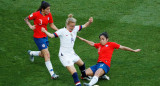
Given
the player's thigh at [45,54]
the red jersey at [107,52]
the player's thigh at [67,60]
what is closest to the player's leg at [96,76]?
the red jersey at [107,52]

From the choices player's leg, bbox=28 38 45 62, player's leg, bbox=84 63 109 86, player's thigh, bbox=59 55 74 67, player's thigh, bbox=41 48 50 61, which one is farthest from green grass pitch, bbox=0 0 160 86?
player's thigh, bbox=59 55 74 67

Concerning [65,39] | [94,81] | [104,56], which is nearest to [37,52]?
[65,39]

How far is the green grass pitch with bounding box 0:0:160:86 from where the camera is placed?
8.97 meters

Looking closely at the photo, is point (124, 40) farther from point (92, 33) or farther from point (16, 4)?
point (16, 4)

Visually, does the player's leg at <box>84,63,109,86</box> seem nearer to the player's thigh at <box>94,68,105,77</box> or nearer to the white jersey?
the player's thigh at <box>94,68,105,77</box>

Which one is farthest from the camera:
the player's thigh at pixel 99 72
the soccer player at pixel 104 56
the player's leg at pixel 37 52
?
the player's leg at pixel 37 52

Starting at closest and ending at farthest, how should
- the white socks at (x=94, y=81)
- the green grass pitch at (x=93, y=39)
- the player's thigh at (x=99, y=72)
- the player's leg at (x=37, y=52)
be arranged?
the white socks at (x=94, y=81)
the player's thigh at (x=99, y=72)
the green grass pitch at (x=93, y=39)
the player's leg at (x=37, y=52)

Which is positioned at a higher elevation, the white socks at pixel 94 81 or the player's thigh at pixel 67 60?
the player's thigh at pixel 67 60

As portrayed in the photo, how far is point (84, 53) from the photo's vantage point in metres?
10.7

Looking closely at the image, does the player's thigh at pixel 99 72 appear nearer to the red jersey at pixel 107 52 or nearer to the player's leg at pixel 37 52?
the red jersey at pixel 107 52

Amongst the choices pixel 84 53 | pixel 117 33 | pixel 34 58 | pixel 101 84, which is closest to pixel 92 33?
pixel 117 33

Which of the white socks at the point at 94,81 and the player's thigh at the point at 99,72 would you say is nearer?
the white socks at the point at 94,81

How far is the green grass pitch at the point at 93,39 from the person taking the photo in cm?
897

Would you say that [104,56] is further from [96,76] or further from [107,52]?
[96,76]
